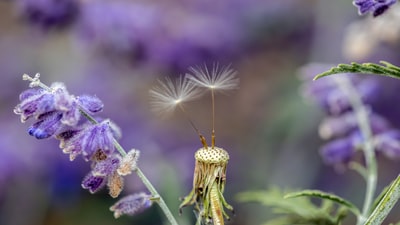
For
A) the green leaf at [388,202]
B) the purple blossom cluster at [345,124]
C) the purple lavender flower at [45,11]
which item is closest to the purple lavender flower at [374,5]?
the green leaf at [388,202]

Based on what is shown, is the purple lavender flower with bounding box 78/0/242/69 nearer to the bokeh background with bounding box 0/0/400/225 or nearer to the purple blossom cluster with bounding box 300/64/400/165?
the bokeh background with bounding box 0/0/400/225

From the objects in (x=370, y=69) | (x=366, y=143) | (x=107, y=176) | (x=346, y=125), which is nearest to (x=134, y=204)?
(x=107, y=176)

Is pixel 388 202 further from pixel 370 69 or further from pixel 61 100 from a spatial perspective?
pixel 61 100

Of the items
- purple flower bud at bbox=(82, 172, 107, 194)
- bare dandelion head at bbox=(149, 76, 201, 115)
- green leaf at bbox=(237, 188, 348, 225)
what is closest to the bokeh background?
green leaf at bbox=(237, 188, 348, 225)

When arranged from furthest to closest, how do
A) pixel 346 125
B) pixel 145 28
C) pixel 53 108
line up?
1. pixel 145 28
2. pixel 346 125
3. pixel 53 108

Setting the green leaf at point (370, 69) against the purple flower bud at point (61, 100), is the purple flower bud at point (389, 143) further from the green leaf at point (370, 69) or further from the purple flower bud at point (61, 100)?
the purple flower bud at point (61, 100)
